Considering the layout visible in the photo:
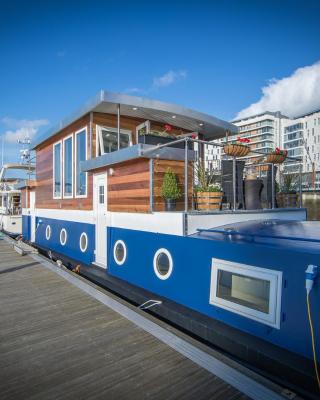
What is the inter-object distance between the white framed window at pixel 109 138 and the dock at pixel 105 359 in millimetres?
3916

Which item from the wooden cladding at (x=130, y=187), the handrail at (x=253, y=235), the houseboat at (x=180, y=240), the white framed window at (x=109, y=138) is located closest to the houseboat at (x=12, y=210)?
the houseboat at (x=180, y=240)

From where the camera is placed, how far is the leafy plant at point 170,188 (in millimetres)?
5215

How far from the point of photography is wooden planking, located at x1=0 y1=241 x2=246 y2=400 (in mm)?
2844

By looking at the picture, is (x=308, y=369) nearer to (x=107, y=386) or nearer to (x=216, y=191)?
(x=107, y=386)

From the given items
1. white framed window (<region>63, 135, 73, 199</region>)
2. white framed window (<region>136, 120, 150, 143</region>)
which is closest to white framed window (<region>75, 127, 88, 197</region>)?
white framed window (<region>63, 135, 73, 199</region>)

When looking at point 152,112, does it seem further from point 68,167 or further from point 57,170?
point 57,170

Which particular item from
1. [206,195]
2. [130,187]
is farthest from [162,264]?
[130,187]

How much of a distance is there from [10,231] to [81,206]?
11073 mm

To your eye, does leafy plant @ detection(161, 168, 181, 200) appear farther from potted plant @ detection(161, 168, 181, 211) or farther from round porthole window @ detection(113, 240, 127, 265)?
round porthole window @ detection(113, 240, 127, 265)

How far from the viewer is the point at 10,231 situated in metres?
17.0

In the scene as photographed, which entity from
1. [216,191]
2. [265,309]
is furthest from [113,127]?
[265,309]

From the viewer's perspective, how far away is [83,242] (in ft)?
25.3

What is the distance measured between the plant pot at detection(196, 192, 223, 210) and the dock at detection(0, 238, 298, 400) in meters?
2.02

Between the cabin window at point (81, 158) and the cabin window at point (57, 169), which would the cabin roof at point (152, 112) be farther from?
the cabin window at point (57, 169)
